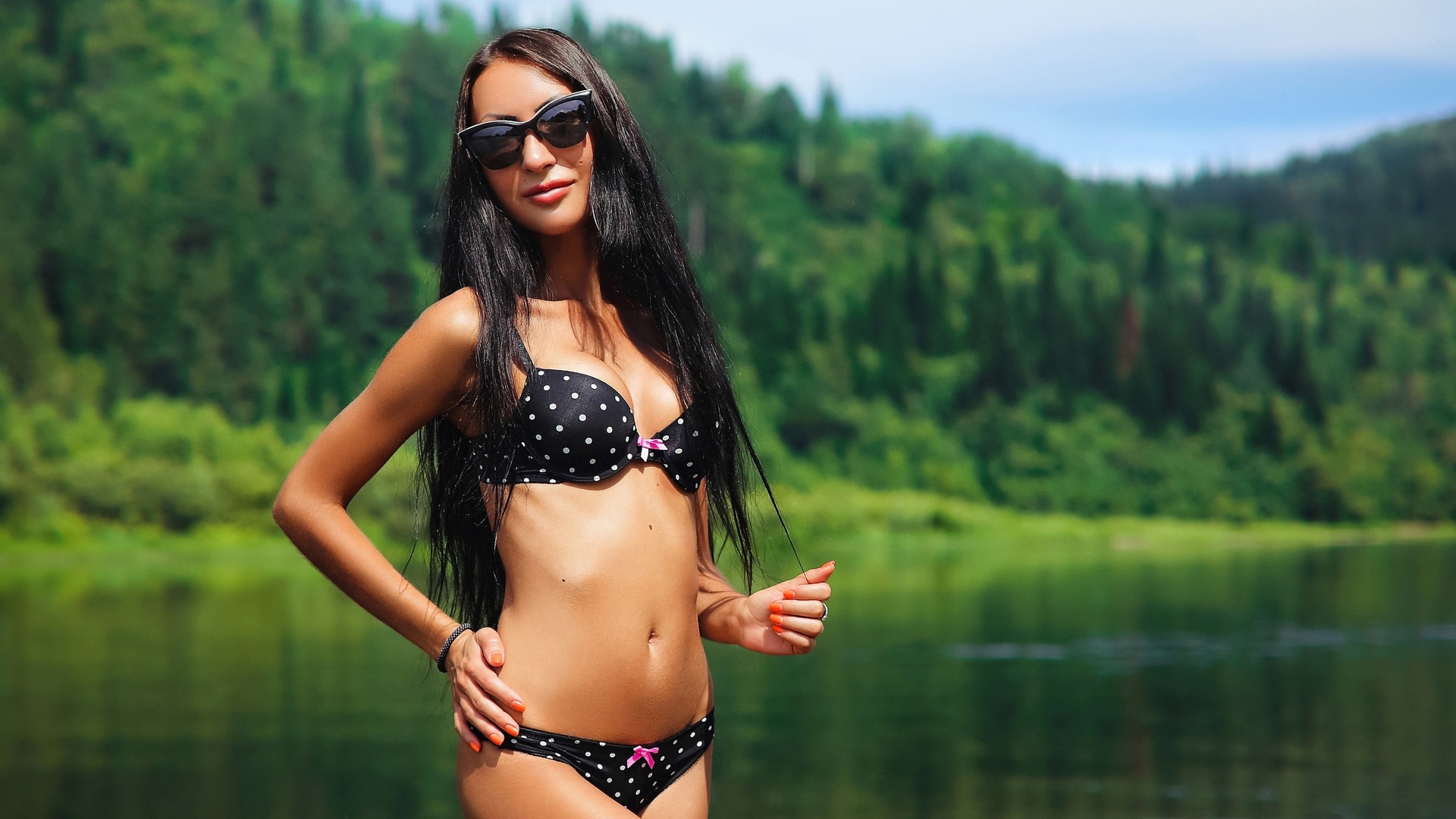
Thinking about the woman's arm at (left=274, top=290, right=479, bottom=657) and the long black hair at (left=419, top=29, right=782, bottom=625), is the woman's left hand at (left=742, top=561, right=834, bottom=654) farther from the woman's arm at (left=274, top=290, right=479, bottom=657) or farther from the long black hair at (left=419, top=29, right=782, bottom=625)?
the woman's arm at (left=274, top=290, right=479, bottom=657)

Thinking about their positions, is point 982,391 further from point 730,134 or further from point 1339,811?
point 1339,811

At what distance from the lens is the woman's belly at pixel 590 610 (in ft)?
11.5

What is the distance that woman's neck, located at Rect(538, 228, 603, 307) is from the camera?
3.80 metres

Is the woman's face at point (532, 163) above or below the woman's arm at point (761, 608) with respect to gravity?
above

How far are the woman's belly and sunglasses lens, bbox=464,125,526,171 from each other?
747mm

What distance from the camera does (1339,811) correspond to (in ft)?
62.2

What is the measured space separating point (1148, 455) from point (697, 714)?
107m

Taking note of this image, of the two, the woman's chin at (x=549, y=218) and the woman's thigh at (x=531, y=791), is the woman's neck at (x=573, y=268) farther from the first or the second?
the woman's thigh at (x=531, y=791)

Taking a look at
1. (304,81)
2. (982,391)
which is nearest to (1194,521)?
(982,391)

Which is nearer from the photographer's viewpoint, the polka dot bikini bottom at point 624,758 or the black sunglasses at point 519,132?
the polka dot bikini bottom at point 624,758

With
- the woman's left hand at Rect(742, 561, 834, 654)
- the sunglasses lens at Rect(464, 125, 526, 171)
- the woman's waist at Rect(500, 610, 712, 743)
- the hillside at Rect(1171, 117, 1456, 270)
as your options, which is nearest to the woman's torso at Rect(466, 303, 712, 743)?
the woman's waist at Rect(500, 610, 712, 743)

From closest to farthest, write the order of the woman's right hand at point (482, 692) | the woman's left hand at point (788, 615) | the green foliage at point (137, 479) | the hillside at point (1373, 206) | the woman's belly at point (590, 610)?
the woman's right hand at point (482, 692) < the woman's belly at point (590, 610) < the woman's left hand at point (788, 615) < the green foliage at point (137, 479) < the hillside at point (1373, 206)

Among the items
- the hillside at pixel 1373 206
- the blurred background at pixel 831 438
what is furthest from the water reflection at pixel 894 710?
the hillside at pixel 1373 206

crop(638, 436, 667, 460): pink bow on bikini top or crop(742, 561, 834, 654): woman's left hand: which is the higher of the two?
crop(638, 436, 667, 460): pink bow on bikini top
